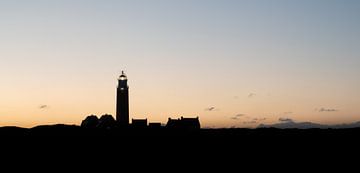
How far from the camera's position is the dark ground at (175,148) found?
25.7 meters

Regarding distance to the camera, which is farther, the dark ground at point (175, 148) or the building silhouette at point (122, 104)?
the building silhouette at point (122, 104)

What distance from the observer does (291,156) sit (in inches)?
1065

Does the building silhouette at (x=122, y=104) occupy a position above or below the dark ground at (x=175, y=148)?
→ above

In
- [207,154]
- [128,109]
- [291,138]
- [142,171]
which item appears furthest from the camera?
[128,109]

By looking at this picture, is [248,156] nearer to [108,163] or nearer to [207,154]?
[207,154]

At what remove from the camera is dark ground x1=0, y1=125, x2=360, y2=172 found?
25703mm

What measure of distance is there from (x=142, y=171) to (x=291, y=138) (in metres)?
9.80

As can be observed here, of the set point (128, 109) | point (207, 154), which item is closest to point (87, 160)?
point (207, 154)

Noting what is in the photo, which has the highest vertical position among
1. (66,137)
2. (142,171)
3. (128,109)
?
(128,109)

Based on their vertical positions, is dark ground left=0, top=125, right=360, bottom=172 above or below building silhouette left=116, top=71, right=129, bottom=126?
below

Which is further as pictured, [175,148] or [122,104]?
[122,104]

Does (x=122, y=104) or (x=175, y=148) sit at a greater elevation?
(x=122, y=104)

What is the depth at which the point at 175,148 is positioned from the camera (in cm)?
2728

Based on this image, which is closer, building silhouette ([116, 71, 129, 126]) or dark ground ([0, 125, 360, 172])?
dark ground ([0, 125, 360, 172])
